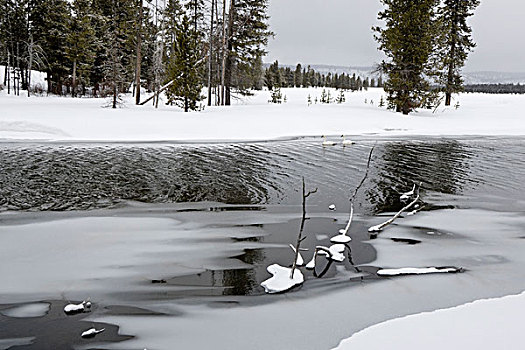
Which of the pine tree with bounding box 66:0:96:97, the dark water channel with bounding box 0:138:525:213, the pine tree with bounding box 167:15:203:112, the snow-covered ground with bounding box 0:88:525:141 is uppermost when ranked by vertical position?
the pine tree with bounding box 66:0:96:97

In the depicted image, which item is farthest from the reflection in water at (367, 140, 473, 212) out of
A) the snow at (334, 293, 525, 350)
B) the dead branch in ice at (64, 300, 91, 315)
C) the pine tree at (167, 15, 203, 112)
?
the pine tree at (167, 15, 203, 112)

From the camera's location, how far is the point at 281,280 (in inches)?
189

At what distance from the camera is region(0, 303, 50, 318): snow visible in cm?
406

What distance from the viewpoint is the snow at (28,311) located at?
4062mm

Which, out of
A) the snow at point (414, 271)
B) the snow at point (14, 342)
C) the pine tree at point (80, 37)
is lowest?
the snow at point (14, 342)

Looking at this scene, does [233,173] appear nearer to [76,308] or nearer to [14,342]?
[76,308]

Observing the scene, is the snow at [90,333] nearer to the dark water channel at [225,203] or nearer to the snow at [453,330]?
the dark water channel at [225,203]

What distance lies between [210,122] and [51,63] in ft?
89.7

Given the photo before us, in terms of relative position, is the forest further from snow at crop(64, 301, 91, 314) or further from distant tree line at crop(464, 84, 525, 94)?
distant tree line at crop(464, 84, 525, 94)

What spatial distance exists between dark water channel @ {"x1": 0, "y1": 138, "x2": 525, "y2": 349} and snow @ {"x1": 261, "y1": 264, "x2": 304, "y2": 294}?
0.35 ft

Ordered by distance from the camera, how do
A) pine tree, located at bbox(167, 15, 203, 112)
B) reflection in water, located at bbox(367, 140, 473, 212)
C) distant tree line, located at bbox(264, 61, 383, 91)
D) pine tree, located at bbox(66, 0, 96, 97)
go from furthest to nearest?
distant tree line, located at bbox(264, 61, 383, 91), pine tree, located at bbox(66, 0, 96, 97), pine tree, located at bbox(167, 15, 203, 112), reflection in water, located at bbox(367, 140, 473, 212)

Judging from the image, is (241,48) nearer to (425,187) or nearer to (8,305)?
(425,187)

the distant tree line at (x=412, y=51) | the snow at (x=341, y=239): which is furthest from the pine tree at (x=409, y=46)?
the snow at (x=341, y=239)

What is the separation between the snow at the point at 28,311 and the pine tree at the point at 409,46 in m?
22.7
